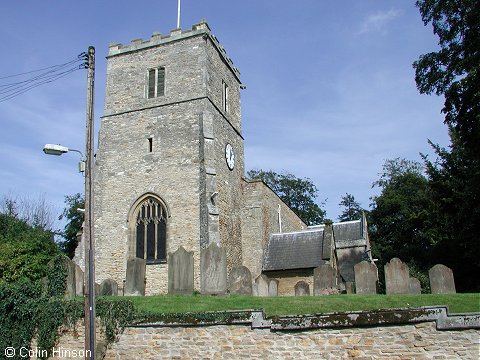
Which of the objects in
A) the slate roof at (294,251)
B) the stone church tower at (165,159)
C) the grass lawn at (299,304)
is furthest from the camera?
the slate roof at (294,251)

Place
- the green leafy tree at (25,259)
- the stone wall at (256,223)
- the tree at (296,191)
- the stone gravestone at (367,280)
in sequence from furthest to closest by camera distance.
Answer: the tree at (296,191)
the stone wall at (256,223)
the green leafy tree at (25,259)
the stone gravestone at (367,280)

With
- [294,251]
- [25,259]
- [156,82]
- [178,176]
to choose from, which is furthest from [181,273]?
[156,82]

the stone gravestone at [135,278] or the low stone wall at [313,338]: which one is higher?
the stone gravestone at [135,278]

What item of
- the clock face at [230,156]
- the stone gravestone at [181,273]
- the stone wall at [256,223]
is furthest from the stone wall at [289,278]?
the stone gravestone at [181,273]

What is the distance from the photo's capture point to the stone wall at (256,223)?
23156 mm

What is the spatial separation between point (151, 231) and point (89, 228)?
1085cm

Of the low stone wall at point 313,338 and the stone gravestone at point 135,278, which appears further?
the stone gravestone at point 135,278

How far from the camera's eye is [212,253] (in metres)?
13.1

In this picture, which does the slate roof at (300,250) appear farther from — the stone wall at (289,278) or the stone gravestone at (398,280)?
the stone gravestone at (398,280)

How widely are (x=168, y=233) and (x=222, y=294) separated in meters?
7.61

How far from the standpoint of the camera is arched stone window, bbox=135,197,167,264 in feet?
65.8

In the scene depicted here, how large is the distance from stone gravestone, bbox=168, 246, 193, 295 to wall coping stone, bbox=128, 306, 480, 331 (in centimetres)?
316

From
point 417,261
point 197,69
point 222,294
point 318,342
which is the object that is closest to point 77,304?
point 222,294

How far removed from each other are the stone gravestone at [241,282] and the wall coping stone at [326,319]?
3.73m
